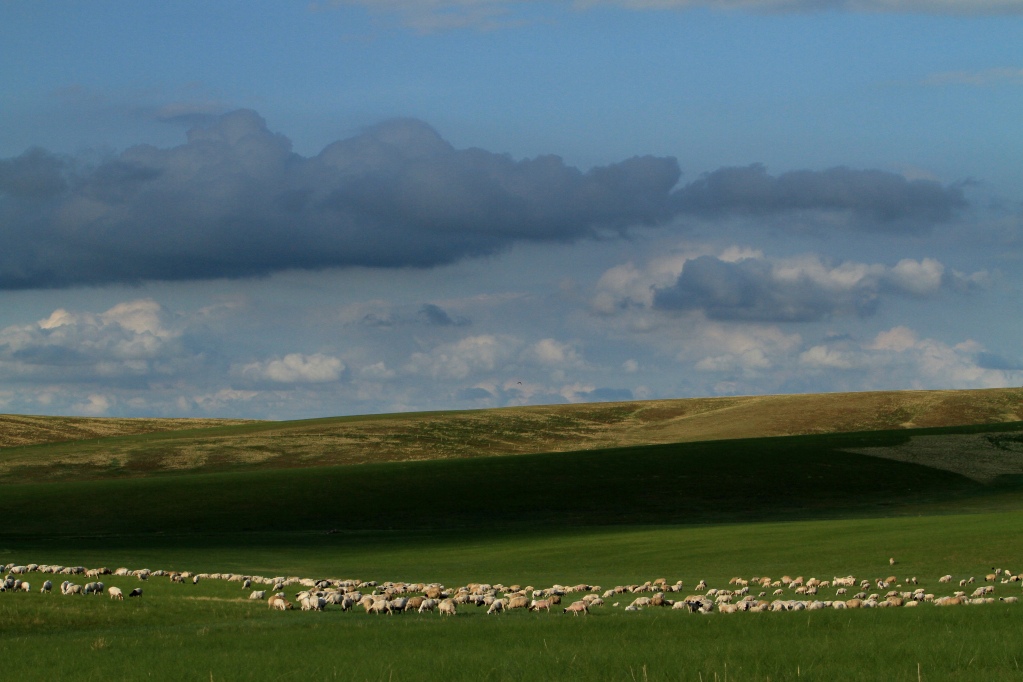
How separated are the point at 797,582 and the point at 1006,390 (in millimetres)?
104222

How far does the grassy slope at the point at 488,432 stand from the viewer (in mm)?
94188

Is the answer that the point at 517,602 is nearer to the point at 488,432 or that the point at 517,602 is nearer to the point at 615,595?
the point at 615,595

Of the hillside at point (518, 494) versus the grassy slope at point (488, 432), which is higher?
the grassy slope at point (488, 432)

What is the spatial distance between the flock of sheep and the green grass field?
712 millimetres

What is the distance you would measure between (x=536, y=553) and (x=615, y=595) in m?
16.0

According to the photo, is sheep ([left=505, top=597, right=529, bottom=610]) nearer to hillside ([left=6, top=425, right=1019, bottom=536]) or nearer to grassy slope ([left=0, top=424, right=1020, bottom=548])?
grassy slope ([left=0, top=424, right=1020, bottom=548])

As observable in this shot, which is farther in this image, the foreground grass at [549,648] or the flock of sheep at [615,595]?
the flock of sheep at [615,595]

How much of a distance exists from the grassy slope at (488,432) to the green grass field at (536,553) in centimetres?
474

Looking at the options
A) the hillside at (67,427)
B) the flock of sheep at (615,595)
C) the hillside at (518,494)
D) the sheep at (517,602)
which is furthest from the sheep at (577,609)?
the hillside at (67,427)

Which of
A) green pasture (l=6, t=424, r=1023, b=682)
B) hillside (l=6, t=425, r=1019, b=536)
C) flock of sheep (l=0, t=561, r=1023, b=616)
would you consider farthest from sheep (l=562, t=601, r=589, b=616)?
hillside (l=6, t=425, r=1019, b=536)

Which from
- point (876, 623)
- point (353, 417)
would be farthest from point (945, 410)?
point (876, 623)

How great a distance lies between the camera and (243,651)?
18906 mm

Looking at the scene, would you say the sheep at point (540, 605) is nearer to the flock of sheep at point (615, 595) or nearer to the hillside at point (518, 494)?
the flock of sheep at point (615, 595)

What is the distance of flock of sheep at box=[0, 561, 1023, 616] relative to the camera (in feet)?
77.7
